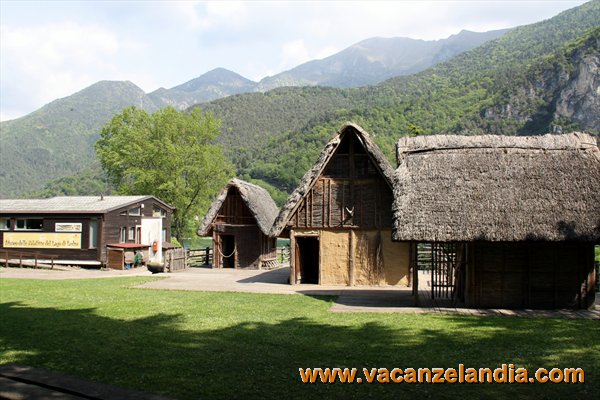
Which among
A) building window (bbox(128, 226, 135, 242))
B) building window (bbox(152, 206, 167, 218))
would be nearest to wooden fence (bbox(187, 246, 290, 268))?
building window (bbox(128, 226, 135, 242))

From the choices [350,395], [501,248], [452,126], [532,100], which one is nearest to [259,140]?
[452,126]

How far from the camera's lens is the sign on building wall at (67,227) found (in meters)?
32.0

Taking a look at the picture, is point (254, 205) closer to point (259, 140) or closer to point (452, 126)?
point (452, 126)

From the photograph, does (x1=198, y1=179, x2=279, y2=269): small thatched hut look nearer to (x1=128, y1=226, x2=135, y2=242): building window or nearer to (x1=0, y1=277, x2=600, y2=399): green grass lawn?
(x1=128, y1=226, x2=135, y2=242): building window

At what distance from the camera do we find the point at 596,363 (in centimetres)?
919

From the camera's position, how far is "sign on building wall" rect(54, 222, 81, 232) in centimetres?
3198

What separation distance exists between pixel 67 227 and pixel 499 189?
25616mm

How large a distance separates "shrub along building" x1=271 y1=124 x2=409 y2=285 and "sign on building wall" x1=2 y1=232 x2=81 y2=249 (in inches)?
635

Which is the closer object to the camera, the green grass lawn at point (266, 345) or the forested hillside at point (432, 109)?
the green grass lawn at point (266, 345)

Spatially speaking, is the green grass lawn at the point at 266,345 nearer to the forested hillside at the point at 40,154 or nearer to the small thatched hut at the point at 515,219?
the small thatched hut at the point at 515,219

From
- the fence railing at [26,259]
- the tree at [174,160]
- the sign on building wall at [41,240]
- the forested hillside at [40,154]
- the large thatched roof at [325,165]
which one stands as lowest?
the fence railing at [26,259]

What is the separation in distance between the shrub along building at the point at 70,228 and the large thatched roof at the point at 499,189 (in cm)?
2066

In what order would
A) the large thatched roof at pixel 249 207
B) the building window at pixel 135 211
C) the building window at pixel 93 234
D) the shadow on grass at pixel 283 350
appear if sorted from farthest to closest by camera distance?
the building window at pixel 135 211
the building window at pixel 93 234
the large thatched roof at pixel 249 207
the shadow on grass at pixel 283 350

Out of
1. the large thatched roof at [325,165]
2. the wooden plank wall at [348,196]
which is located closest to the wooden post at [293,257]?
the wooden plank wall at [348,196]
